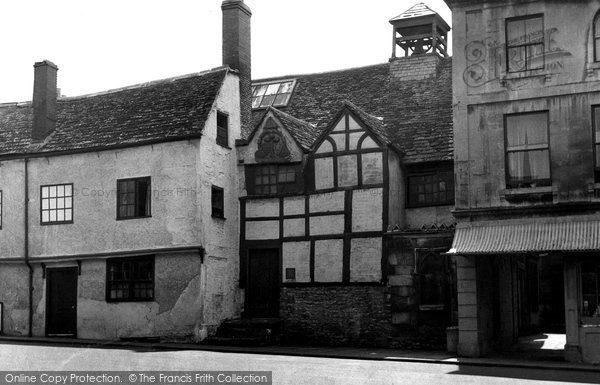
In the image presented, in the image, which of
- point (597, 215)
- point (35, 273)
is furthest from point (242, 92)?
point (597, 215)

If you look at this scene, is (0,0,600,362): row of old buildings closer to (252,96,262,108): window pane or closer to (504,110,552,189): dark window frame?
(504,110,552,189): dark window frame

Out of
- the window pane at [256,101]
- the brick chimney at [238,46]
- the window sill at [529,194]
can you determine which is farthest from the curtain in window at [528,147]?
the window pane at [256,101]

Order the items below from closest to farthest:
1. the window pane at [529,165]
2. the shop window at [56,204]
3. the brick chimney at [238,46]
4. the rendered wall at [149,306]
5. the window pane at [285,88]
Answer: the window pane at [529,165], the rendered wall at [149,306], the shop window at [56,204], the brick chimney at [238,46], the window pane at [285,88]

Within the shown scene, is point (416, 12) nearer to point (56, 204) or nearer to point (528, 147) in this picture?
point (528, 147)

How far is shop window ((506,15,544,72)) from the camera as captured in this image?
21.8m

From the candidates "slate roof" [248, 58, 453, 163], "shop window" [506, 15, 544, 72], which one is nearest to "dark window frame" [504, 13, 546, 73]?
"shop window" [506, 15, 544, 72]

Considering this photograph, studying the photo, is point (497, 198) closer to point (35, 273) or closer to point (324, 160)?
point (324, 160)

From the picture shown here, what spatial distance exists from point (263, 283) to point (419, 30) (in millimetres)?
12066

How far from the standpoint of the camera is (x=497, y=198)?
21.9 m

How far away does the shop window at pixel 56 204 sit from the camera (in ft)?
93.4

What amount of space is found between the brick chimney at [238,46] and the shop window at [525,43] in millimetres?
10445

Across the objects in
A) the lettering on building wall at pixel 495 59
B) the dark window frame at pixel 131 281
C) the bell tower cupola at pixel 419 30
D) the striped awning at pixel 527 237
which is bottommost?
the dark window frame at pixel 131 281

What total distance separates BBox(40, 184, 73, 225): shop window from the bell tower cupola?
13.0m

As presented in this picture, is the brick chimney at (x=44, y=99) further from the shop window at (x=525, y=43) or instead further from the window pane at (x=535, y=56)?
the window pane at (x=535, y=56)
